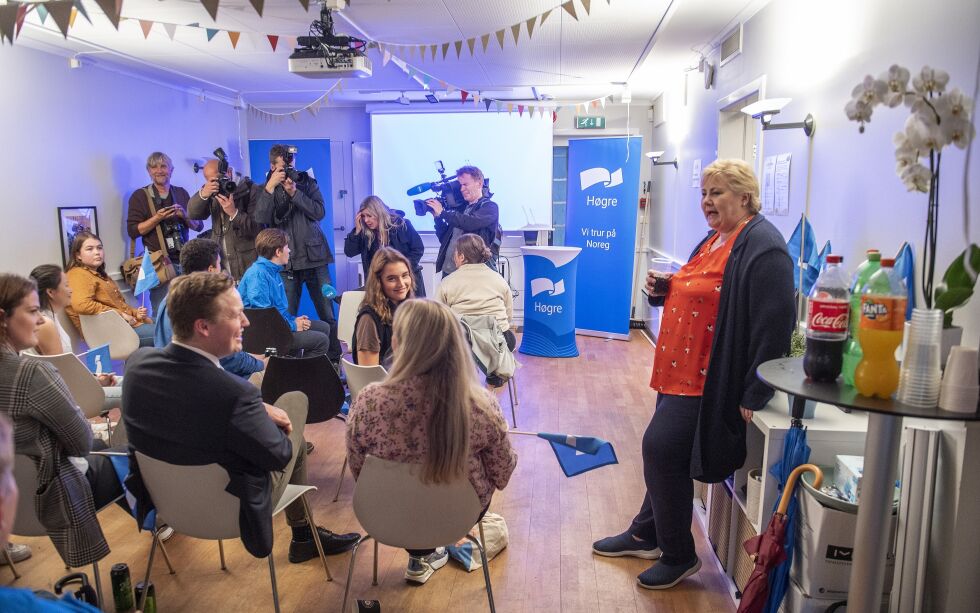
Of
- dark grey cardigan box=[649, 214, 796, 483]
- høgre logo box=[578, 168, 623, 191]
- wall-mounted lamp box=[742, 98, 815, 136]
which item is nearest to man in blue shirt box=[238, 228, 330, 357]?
dark grey cardigan box=[649, 214, 796, 483]

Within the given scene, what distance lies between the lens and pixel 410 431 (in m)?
2.00

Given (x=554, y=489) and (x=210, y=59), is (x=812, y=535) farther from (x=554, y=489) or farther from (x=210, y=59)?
(x=210, y=59)

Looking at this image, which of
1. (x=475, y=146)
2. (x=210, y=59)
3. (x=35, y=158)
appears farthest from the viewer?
(x=475, y=146)

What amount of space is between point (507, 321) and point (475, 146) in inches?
169

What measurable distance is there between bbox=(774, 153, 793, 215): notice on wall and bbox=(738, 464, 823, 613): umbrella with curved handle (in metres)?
1.84

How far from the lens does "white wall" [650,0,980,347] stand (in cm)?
194

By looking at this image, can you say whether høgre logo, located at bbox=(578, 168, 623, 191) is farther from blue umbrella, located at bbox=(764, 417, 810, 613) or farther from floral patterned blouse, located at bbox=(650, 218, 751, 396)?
blue umbrella, located at bbox=(764, 417, 810, 613)

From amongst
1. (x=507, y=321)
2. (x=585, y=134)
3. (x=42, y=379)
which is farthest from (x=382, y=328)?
(x=585, y=134)

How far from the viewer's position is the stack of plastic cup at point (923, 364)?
1.45 m

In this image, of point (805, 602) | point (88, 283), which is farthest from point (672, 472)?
point (88, 283)

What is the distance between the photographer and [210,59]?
5695mm

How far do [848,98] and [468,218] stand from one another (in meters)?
3.14

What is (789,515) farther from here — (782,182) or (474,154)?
(474,154)

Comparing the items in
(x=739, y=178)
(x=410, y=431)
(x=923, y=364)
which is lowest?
(x=410, y=431)
